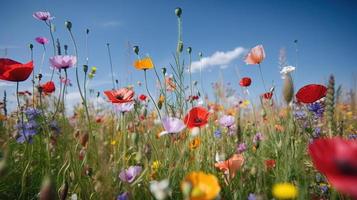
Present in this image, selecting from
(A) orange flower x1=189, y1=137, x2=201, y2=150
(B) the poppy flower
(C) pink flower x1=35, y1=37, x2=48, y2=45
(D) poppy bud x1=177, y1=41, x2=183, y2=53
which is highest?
(C) pink flower x1=35, y1=37, x2=48, y2=45

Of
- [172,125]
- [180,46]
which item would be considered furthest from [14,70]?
[180,46]

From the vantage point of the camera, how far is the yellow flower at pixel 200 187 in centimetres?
68

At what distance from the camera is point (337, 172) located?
44 centimetres

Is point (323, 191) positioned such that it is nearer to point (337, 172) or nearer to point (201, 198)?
point (201, 198)

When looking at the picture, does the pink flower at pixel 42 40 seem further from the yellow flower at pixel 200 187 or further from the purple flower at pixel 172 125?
the yellow flower at pixel 200 187

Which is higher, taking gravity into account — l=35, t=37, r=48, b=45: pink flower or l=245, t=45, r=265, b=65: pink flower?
l=35, t=37, r=48, b=45: pink flower

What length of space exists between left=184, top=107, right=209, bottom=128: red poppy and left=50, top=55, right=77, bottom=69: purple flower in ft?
2.29

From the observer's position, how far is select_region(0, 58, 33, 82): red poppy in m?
1.37

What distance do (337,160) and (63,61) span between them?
145cm

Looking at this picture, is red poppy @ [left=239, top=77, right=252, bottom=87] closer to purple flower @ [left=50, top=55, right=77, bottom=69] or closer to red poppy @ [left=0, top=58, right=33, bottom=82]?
purple flower @ [left=50, top=55, right=77, bottom=69]

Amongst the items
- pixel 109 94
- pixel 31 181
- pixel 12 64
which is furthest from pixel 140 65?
pixel 31 181

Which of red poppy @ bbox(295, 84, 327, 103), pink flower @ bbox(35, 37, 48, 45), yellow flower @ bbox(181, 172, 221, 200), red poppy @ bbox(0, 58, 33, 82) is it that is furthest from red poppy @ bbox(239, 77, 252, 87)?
yellow flower @ bbox(181, 172, 221, 200)

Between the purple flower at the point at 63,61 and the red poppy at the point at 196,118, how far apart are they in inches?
27.5

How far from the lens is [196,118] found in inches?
51.0
